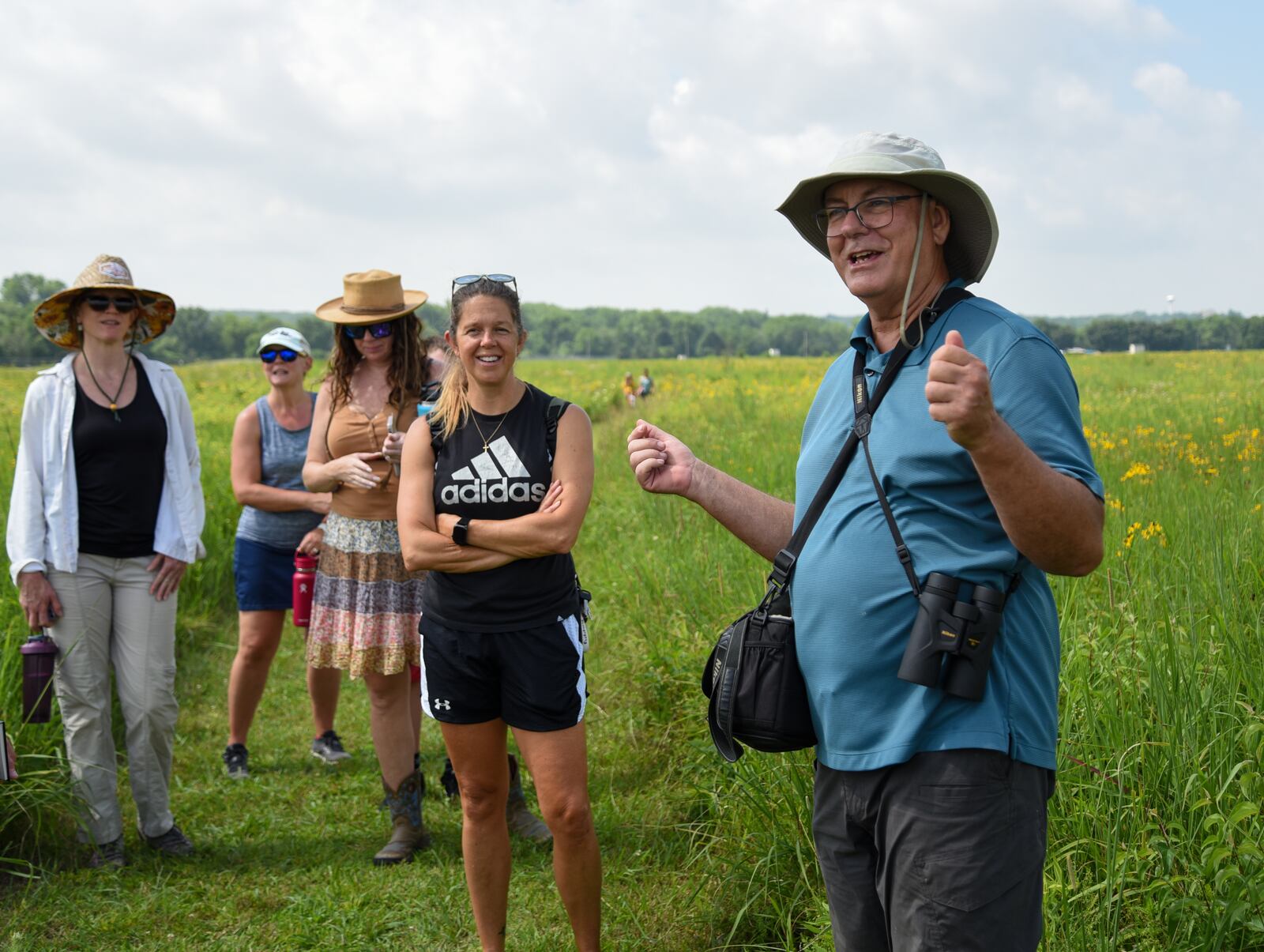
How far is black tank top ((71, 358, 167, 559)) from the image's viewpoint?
12.8 ft

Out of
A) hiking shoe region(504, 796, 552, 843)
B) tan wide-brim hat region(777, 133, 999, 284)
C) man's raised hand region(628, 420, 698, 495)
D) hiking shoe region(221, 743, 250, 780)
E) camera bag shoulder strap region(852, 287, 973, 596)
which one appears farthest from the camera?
hiking shoe region(221, 743, 250, 780)

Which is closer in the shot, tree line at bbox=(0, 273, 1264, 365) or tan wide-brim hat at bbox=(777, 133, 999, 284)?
tan wide-brim hat at bbox=(777, 133, 999, 284)

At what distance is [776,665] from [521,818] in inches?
97.2

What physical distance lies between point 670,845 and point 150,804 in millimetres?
1980

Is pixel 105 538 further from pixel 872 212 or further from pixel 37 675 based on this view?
pixel 872 212

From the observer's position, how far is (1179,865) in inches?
98.2

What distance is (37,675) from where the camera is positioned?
378 cm

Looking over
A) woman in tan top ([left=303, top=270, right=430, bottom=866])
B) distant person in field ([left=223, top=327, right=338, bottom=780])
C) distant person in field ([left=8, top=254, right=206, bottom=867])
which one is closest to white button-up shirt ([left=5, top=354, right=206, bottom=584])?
distant person in field ([left=8, top=254, right=206, bottom=867])

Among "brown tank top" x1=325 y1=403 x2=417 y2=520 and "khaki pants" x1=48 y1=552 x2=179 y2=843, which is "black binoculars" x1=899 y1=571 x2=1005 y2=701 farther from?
"khaki pants" x1=48 y1=552 x2=179 y2=843

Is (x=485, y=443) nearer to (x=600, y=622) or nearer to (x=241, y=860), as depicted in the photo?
(x=241, y=860)

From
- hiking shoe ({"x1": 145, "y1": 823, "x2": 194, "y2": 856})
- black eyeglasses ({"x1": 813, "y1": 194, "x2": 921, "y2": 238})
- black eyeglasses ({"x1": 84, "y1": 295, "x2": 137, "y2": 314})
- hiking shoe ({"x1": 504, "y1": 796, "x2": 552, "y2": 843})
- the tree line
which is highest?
the tree line

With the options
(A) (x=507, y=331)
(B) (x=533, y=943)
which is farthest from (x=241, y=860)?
(A) (x=507, y=331)

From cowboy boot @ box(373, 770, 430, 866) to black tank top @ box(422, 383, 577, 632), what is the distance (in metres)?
1.23

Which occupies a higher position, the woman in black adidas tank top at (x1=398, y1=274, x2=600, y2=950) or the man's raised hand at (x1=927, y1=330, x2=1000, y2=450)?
the man's raised hand at (x1=927, y1=330, x2=1000, y2=450)
